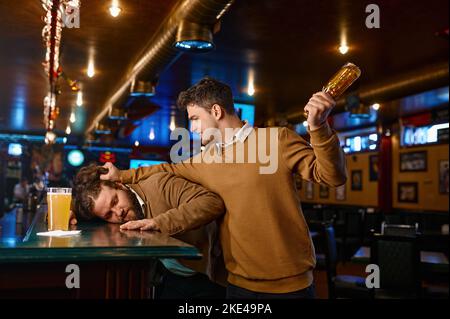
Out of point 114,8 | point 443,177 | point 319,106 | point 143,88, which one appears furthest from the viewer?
point 443,177

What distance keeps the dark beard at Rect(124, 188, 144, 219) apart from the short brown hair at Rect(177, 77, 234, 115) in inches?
16.9

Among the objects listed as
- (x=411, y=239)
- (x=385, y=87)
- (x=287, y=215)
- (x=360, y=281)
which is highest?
(x=385, y=87)

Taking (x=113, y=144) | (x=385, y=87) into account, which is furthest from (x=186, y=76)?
(x=113, y=144)

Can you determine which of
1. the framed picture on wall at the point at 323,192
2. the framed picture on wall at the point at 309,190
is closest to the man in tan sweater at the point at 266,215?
the framed picture on wall at the point at 323,192

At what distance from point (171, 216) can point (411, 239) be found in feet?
9.17

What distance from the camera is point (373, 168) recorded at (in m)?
12.1

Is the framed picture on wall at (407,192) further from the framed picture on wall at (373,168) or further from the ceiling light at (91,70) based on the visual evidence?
the ceiling light at (91,70)

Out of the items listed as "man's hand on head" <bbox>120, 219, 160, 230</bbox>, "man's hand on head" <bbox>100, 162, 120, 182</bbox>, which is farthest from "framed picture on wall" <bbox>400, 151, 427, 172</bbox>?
"man's hand on head" <bbox>120, 219, 160, 230</bbox>

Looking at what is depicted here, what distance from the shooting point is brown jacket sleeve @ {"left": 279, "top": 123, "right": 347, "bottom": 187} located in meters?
1.62

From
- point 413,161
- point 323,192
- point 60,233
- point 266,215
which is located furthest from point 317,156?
point 323,192

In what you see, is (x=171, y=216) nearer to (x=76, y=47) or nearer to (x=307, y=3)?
(x=307, y=3)

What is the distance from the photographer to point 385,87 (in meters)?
7.03

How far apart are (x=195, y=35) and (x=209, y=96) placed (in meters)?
2.19

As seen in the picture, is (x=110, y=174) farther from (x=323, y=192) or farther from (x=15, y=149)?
(x=323, y=192)
